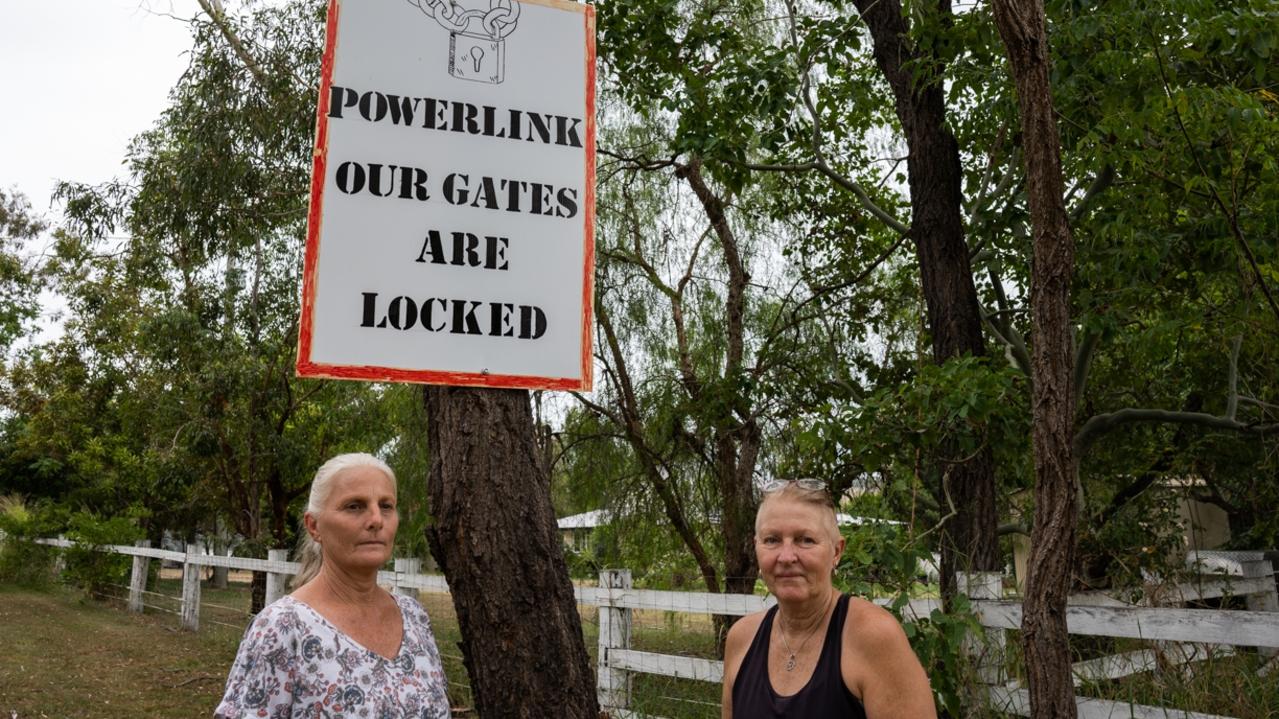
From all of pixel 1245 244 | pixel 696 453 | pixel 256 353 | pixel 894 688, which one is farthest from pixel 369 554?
pixel 256 353

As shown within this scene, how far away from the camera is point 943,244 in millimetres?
6699

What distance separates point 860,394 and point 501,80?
21.7ft

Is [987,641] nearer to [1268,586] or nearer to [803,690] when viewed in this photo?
[803,690]

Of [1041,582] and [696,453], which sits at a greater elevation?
[696,453]

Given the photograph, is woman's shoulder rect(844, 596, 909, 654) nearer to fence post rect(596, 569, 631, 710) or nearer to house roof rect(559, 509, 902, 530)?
fence post rect(596, 569, 631, 710)

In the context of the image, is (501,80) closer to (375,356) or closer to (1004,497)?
(375,356)

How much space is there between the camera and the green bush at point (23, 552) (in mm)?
19641

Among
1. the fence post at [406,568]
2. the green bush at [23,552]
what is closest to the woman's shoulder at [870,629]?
the fence post at [406,568]

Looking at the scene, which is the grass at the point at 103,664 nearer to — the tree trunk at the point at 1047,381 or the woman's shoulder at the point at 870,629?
the woman's shoulder at the point at 870,629

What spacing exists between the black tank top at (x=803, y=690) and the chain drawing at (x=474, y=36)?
149 cm

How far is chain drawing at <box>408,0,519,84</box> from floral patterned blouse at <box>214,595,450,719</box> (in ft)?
4.25

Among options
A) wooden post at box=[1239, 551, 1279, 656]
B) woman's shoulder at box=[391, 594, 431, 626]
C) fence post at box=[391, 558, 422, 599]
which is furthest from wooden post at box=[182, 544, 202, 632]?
woman's shoulder at box=[391, 594, 431, 626]

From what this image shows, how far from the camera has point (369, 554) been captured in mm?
2199

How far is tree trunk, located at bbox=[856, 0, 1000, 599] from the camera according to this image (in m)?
6.14
